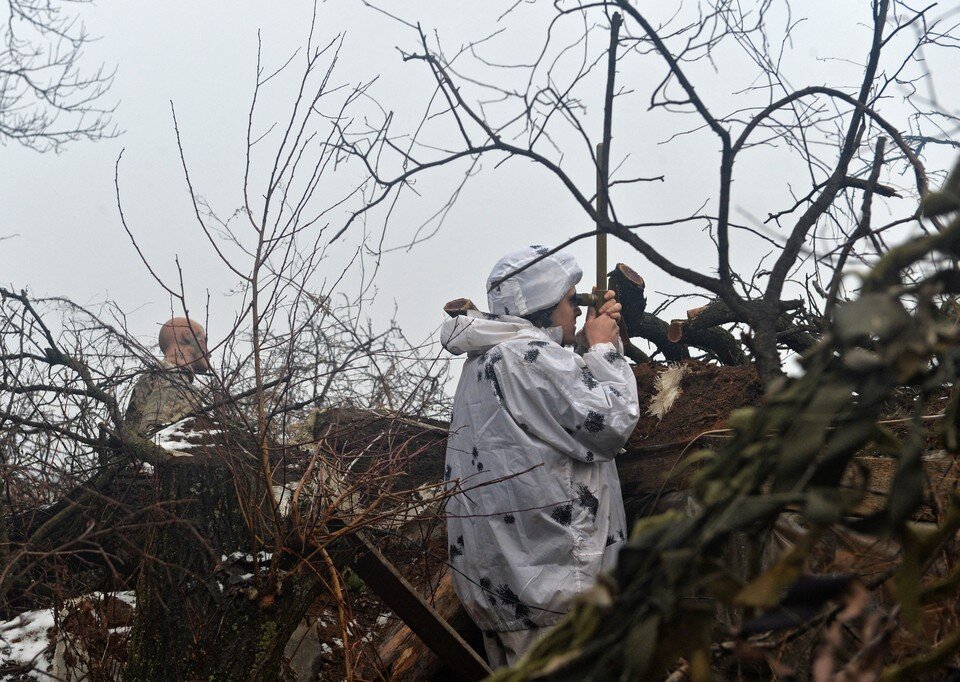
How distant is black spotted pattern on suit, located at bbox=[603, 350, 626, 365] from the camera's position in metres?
4.05

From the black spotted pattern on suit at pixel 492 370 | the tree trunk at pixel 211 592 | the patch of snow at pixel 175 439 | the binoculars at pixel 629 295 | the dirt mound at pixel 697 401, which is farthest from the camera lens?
the binoculars at pixel 629 295

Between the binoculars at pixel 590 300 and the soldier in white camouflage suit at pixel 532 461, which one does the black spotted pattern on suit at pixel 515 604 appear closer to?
the soldier in white camouflage suit at pixel 532 461

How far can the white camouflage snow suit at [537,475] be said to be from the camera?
371 centimetres

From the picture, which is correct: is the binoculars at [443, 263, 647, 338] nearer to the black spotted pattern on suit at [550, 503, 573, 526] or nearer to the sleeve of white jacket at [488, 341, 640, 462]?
the sleeve of white jacket at [488, 341, 640, 462]

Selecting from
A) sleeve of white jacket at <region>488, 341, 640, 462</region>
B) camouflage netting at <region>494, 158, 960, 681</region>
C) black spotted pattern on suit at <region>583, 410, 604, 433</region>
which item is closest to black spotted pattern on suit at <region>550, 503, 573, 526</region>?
sleeve of white jacket at <region>488, 341, 640, 462</region>

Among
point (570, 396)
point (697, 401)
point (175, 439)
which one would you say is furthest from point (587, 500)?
point (175, 439)

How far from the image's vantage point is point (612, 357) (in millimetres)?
4066

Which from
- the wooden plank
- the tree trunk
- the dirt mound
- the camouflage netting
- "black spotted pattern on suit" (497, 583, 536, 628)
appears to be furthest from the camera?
the dirt mound

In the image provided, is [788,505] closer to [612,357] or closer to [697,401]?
[612,357]

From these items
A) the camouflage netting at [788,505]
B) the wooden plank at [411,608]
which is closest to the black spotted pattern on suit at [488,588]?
the wooden plank at [411,608]

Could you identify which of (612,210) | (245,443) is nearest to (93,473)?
(245,443)

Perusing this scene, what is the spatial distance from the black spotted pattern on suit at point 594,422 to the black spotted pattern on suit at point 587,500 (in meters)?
0.24

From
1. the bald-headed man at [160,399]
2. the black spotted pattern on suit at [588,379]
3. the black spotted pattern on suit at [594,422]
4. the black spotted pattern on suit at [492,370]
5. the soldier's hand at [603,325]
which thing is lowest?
the black spotted pattern on suit at [594,422]

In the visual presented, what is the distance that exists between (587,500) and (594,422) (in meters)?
0.32
